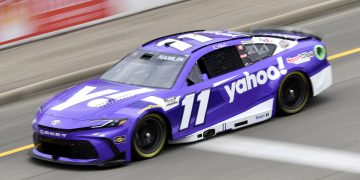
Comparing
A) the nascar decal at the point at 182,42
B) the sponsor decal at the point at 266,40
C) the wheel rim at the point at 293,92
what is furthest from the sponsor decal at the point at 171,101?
the sponsor decal at the point at 266,40

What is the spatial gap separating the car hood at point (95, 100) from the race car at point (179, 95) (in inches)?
0.5

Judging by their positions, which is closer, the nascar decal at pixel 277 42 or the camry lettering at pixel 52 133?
the camry lettering at pixel 52 133

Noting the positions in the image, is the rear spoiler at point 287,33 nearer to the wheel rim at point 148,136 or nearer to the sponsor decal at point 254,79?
the sponsor decal at point 254,79

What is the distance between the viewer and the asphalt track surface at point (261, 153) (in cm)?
1076

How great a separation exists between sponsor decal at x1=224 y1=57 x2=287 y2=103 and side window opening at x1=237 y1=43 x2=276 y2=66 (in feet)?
0.66

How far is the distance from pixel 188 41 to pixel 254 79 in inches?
43.6

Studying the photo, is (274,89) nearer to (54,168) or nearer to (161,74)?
(161,74)

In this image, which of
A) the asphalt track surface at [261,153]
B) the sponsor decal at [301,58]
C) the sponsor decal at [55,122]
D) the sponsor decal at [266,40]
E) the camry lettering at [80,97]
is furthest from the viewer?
the sponsor decal at [266,40]

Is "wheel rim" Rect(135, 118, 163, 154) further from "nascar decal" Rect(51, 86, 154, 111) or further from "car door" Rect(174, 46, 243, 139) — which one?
"nascar decal" Rect(51, 86, 154, 111)

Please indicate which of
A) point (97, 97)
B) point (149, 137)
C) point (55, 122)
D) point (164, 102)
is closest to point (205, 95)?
point (164, 102)

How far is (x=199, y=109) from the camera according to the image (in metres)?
11.8

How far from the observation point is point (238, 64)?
41.1 feet

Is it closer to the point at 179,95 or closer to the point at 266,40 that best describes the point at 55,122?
the point at 179,95

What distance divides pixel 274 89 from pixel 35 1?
6.91m
